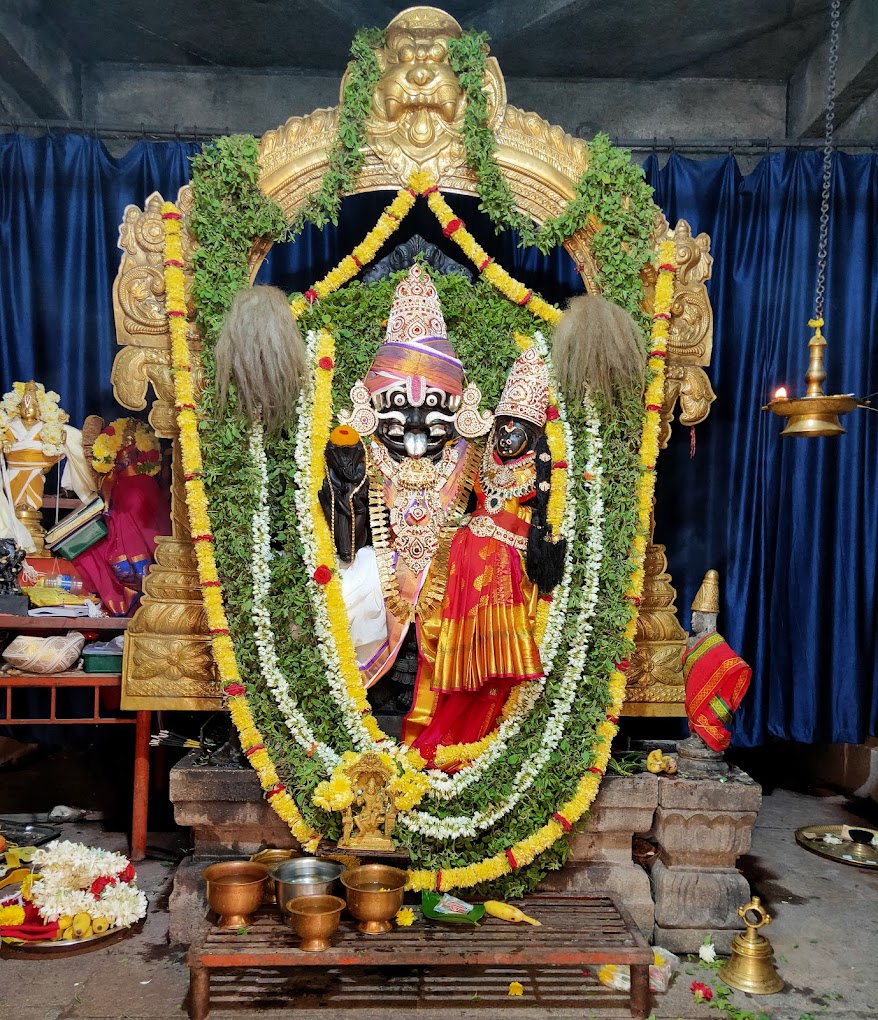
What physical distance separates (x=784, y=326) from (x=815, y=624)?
6.25 ft

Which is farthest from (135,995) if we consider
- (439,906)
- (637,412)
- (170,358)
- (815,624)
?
(815,624)

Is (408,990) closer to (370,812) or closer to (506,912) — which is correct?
(506,912)

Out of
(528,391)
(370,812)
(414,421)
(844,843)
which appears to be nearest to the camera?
(370,812)

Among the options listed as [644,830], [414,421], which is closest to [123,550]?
[414,421]

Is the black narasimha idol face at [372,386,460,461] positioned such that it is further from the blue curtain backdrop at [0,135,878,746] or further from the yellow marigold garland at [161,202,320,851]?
the blue curtain backdrop at [0,135,878,746]

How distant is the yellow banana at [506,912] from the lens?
13.1 ft

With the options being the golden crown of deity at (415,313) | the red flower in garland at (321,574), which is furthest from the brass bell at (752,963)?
the golden crown of deity at (415,313)

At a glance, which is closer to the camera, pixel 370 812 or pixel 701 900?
pixel 370 812

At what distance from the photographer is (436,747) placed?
15.1 ft

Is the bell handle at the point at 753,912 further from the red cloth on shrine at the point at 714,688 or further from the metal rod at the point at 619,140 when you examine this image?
the metal rod at the point at 619,140

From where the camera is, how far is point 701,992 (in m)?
3.88

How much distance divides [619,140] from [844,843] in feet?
14.8

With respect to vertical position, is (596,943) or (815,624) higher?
(815,624)

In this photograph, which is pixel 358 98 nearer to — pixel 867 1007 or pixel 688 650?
pixel 688 650
